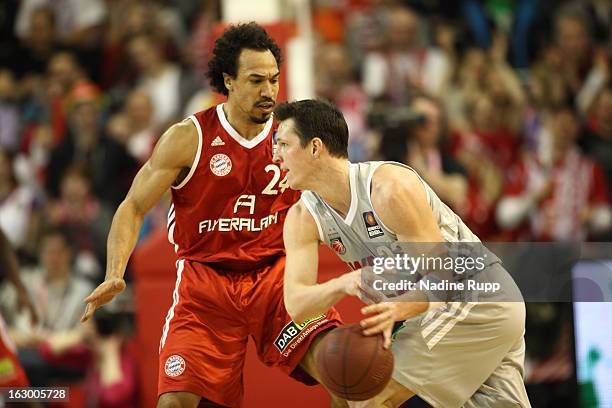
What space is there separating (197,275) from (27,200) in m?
4.68

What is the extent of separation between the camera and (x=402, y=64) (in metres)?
9.90

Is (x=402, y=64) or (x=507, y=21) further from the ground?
(x=507, y=21)

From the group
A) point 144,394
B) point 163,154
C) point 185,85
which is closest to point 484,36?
point 185,85

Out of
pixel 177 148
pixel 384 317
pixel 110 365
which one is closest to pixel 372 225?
pixel 384 317

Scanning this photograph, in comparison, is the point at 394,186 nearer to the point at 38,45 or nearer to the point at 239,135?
the point at 239,135

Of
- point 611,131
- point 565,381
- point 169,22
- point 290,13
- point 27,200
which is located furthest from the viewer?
point 169,22

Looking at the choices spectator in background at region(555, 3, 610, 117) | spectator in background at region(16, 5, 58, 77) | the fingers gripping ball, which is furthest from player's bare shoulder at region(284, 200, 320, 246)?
spectator in background at region(16, 5, 58, 77)

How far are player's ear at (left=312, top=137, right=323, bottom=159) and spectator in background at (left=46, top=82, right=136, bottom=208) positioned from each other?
490 centimetres

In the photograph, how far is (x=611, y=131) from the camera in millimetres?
8812

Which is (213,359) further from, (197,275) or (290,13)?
(290,13)

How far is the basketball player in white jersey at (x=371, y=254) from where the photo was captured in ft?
15.0

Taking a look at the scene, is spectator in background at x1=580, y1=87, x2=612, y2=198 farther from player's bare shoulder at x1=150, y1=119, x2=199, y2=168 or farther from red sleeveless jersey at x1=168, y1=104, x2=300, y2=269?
player's bare shoulder at x1=150, y1=119, x2=199, y2=168

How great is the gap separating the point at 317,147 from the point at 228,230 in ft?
2.74

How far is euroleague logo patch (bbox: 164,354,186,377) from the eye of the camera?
493 centimetres
